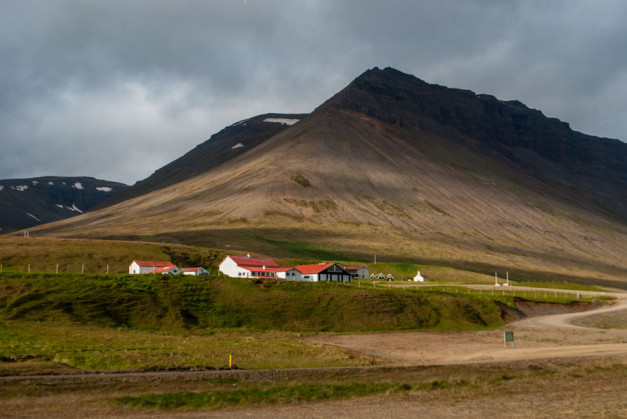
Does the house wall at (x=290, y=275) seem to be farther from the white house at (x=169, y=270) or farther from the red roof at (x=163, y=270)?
the red roof at (x=163, y=270)

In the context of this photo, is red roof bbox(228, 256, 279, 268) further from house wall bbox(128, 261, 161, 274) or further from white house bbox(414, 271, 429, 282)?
white house bbox(414, 271, 429, 282)

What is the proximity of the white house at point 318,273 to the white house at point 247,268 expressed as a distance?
3.38 m

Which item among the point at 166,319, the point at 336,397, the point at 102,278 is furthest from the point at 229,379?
the point at 102,278

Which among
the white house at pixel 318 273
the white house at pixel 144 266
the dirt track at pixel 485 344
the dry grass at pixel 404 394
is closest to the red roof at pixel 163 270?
the white house at pixel 144 266

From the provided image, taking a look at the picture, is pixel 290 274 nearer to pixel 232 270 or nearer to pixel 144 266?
pixel 232 270

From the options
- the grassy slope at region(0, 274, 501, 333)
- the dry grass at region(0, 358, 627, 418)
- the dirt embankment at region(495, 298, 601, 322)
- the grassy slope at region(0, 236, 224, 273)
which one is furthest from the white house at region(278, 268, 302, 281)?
the dry grass at region(0, 358, 627, 418)

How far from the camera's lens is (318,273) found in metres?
86.8

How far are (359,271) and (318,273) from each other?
54.0 feet

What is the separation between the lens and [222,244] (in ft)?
441

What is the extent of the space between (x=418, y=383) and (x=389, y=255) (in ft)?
372

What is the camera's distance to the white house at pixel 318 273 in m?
86.8

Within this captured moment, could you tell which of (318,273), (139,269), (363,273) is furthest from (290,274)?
(139,269)

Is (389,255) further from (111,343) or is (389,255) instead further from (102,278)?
(111,343)

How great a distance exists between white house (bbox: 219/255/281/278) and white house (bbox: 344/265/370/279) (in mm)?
18113
